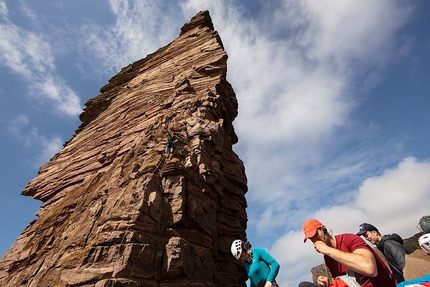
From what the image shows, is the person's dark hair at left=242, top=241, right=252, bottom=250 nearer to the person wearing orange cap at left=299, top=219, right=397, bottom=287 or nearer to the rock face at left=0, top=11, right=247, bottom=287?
the rock face at left=0, top=11, right=247, bottom=287

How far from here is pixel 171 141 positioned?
38.1 feet

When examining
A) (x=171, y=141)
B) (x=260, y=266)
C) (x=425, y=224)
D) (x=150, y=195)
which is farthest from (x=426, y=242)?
(x=171, y=141)

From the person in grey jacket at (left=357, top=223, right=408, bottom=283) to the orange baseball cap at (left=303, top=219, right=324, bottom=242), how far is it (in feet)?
11.1

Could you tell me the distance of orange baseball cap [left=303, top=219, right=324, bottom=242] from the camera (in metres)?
3.92

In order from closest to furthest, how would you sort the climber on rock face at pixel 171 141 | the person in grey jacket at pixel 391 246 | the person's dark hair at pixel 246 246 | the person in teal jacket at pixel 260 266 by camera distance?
the person in grey jacket at pixel 391 246 < the person in teal jacket at pixel 260 266 < the person's dark hair at pixel 246 246 < the climber on rock face at pixel 171 141

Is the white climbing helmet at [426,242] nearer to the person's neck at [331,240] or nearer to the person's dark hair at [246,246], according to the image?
the person's neck at [331,240]

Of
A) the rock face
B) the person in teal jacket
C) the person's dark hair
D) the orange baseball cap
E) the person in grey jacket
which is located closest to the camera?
the orange baseball cap

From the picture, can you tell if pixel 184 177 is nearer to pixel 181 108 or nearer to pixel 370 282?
pixel 181 108

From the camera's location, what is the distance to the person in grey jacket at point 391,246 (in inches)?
226

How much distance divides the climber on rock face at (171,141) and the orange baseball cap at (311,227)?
800 cm

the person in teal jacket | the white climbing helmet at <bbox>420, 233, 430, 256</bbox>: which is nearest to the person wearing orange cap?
the white climbing helmet at <bbox>420, 233, 430, 256</bbox>

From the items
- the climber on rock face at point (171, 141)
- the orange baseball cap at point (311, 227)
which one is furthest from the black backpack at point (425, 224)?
the climber on rock face at point (171, 141)

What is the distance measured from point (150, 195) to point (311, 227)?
21.3 feet

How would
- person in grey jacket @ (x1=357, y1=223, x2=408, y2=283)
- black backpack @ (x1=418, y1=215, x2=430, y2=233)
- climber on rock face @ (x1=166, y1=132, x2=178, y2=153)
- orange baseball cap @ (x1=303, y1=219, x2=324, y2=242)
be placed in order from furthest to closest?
climber on rock face @ (x1=166, y1=132, x2=178, y2=153) → person in grey jacket @ (x1=357, y1=223, x2=408, y2=283) → orange baseball cap @ (x1=303, y1=219, x2=324, y2=242) → black backpack @ (x1=418, y1=215, x2=430, y2=233)
